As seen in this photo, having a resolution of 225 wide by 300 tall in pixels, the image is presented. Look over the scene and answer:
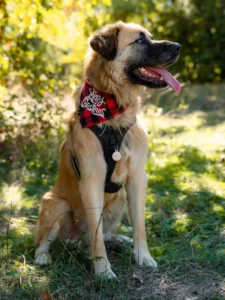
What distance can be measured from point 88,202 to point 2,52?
13.9 feet

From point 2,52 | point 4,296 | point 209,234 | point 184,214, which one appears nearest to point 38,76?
point 2,52

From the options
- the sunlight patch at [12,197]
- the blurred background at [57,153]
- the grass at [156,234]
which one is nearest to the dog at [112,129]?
the grass at [156,234]

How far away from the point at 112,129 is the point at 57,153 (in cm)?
327

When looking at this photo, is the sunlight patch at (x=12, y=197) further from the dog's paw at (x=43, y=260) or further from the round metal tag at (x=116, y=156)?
the round metal tag at (x=116, y=156)

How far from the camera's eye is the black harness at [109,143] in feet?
Result: 13.0

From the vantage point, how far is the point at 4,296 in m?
3.44

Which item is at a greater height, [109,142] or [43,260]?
[109,142]

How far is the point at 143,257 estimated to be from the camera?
4051 mm

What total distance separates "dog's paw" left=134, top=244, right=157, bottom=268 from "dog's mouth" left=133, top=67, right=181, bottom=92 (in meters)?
1.23

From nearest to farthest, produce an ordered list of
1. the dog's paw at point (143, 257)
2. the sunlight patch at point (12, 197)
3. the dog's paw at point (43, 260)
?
1. the dog's paw at point (143, 257)
2. the dog's paw at point (43, 260)
3. the sunlight patch at point (12, 197)

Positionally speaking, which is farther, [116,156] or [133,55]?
[133,55]

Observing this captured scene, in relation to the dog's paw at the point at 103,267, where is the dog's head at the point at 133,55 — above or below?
above

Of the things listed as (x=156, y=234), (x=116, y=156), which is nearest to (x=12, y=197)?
(x=156, y=234)

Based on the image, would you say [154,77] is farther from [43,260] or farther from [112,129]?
[43,260]
